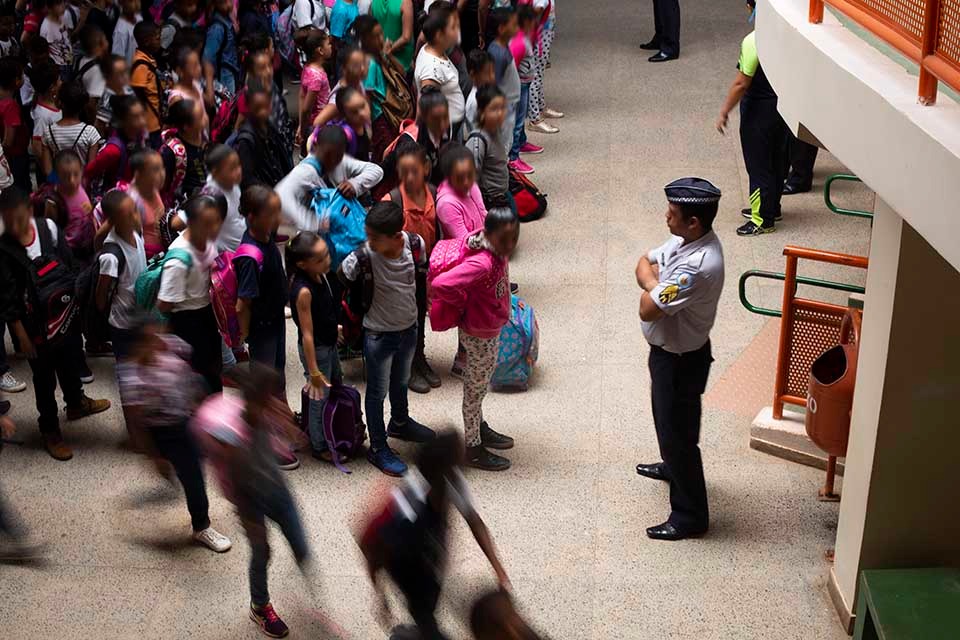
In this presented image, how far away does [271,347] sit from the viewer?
257 inches

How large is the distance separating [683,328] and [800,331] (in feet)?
4.48

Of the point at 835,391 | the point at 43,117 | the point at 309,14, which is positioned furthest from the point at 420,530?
the point at 309,14

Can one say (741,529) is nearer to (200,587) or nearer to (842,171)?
(200,587)

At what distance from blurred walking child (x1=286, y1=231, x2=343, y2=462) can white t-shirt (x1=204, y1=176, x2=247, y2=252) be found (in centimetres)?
109

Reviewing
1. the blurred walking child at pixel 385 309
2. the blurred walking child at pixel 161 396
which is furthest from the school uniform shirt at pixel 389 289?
the blurred walking child at pixel 161 396

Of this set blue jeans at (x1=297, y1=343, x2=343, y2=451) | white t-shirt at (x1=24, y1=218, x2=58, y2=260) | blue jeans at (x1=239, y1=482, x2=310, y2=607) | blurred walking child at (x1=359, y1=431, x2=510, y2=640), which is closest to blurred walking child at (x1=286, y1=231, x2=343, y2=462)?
blue jeans at (x1=297, y1=343, x2=343, y2=451)

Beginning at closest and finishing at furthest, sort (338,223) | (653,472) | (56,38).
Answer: (653,472), (338,223), (56,38)

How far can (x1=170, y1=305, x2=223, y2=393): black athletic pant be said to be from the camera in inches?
250

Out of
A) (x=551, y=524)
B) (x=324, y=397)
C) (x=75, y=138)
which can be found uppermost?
(x=75, y=138)

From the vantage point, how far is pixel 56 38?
1075 centimetres

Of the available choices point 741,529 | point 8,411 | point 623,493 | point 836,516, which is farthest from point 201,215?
point 836,516

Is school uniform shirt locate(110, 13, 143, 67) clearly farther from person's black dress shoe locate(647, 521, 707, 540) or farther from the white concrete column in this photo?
the white concrete column

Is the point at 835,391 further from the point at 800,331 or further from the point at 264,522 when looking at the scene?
the point at 264,522

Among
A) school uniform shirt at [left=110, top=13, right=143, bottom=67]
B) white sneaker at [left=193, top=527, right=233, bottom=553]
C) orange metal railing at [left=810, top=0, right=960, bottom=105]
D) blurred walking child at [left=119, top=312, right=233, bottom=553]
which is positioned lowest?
white sneaker at [left=193, top=527, right=233, bottom=553]
